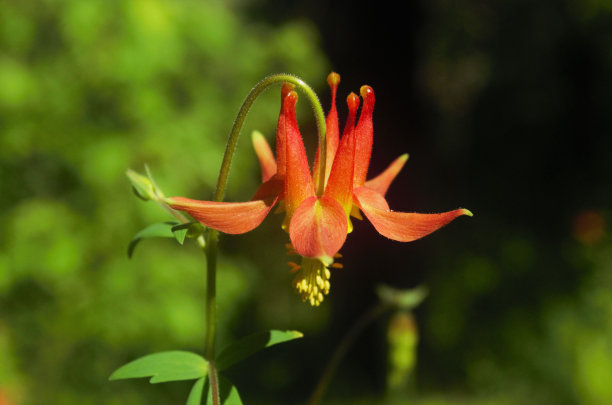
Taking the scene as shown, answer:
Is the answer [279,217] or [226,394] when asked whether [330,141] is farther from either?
[279,217]

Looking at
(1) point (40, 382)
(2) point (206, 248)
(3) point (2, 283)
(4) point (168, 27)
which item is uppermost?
(4) point (168, 27)

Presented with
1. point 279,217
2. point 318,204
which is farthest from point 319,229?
point 279,217

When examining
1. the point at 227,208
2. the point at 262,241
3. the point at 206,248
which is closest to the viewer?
the point at 227,208

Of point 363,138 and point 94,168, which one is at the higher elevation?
point 363,138

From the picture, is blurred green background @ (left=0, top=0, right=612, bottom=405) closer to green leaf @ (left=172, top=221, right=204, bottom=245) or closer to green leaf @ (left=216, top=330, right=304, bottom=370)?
green leaf @ (left=216, top=330, right=304, bottom=370)

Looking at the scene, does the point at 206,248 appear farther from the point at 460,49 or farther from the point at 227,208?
the point at 460,49

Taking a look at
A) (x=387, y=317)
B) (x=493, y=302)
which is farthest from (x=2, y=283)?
(x=493, y=302)
